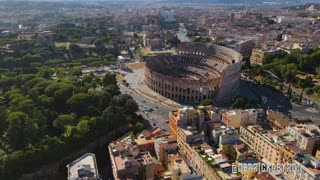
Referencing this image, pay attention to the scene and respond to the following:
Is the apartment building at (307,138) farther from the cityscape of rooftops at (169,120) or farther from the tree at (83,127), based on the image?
the tree at (83,127)

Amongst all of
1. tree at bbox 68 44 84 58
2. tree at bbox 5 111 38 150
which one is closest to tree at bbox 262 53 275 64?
tree at bbox 68 44 84 58

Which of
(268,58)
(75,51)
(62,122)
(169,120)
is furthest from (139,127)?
(75,51)

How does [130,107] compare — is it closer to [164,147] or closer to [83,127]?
[83,127]

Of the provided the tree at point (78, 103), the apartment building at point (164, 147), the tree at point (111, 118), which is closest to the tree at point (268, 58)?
the tree at point (111, 118)

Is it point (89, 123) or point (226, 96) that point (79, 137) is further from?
point (226, 96)

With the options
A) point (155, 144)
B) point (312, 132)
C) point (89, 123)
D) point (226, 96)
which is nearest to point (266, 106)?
point (226, 96)
